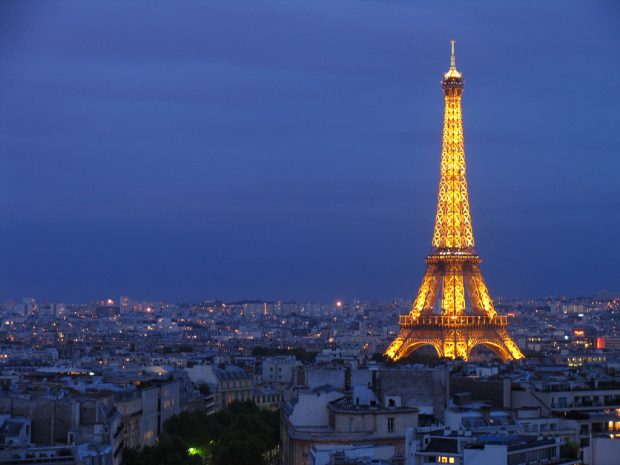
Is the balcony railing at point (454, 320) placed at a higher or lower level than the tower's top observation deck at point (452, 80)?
lower

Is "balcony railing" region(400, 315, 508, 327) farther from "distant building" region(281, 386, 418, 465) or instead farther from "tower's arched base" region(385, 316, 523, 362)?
"distant building" region(281, 386, 418, 465)

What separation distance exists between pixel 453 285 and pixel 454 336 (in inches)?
133

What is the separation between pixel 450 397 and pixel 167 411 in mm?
16306

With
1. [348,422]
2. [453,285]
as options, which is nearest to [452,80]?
[453,285]

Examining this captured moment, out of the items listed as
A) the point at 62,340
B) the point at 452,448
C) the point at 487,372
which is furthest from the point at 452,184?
the point at 62,340

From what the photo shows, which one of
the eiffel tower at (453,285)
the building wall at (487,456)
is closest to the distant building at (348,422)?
the building wall at (487,456)

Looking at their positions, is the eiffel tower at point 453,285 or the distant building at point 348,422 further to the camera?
the eiffel tower at point 453,285

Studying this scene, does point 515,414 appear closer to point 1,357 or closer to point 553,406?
point 553,406

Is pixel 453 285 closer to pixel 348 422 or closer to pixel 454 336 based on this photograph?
pixel 454 336

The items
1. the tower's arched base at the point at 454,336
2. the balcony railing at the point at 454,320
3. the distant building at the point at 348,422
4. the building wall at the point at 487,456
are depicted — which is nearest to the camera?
the building wall at the point at 487,456

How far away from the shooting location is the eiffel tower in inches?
3669

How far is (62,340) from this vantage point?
17950 centimetres

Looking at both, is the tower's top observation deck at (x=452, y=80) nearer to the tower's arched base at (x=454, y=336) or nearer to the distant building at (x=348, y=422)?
the tower's arched base at (x=454, y=336)

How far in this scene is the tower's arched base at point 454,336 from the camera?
93.0 metres
